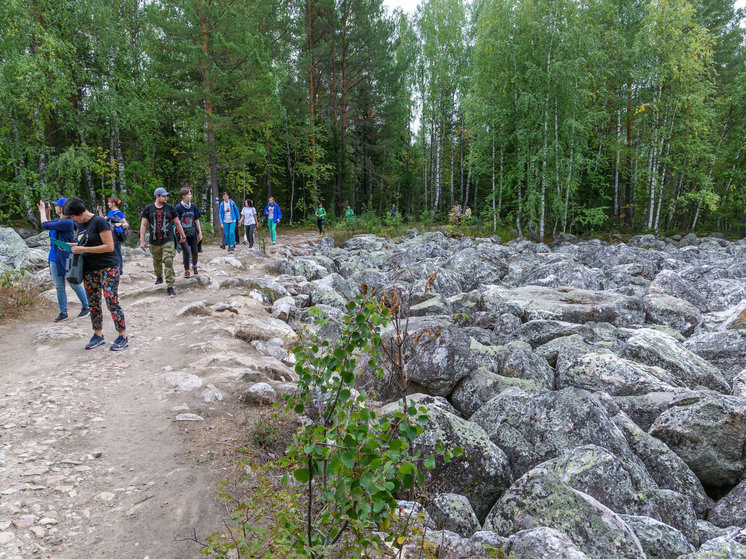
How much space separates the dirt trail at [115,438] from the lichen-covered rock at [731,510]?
3.83m

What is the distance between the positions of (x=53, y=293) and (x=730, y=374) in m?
11.1

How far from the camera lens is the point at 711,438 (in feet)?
13.0

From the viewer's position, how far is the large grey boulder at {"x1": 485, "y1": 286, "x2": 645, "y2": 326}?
758cm

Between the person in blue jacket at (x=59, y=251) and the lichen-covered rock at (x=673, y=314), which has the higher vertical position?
the person in blue jacket at (x=59, y=251)

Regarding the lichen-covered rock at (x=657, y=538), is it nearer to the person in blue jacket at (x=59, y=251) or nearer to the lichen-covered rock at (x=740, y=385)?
the lichen-covered rock at (x=740, y=385)

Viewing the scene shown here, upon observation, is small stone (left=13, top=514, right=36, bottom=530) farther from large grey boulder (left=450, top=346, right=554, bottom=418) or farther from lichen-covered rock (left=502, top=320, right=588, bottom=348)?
lichen-covered rock (left=502, top=320, right=588, bottom=348)

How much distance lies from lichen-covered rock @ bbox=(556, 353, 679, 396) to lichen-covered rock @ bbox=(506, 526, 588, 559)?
3090 mm

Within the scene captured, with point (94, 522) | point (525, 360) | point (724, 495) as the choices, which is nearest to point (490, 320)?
point (525, 360)

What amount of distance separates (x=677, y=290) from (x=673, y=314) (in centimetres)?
188

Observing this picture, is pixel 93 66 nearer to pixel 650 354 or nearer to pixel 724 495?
pixel 650 354

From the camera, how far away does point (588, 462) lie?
10.8ft

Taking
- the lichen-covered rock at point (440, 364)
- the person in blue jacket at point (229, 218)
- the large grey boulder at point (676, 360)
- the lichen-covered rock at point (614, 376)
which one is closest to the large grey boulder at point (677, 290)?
the large grey boulder at point (676, 360)

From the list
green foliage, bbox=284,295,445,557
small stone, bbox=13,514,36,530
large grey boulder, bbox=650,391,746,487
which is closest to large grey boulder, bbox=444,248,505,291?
large grey boulder, bbox=650,391,746,487

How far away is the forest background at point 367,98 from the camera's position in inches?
A: 675
